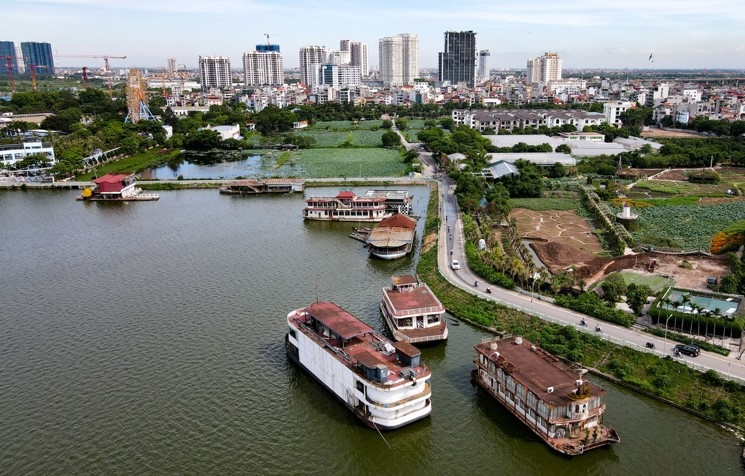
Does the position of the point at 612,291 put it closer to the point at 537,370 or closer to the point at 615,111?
the point at 537,370

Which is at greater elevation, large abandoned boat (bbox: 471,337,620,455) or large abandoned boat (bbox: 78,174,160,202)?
large abandoned boat (bbox: 78,174,160,202)

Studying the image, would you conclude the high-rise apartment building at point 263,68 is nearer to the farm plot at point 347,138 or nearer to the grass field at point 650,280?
the farm plot at point 347,138

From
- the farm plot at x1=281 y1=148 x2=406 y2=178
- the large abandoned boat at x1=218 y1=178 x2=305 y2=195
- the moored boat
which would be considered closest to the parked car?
the moored boat

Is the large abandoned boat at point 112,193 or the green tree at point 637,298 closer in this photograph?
the green tree at point 637,298

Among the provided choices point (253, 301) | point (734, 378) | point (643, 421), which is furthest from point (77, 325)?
point (734, 378)

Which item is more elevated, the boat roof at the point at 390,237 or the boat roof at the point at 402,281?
the boat roof at the point at 402,281

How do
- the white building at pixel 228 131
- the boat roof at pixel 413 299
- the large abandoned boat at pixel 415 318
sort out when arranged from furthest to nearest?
1. the white building at pixel 228 131
2. the boat roof at pixel 413 299
3. the large abandoned boat at pixel 415 318

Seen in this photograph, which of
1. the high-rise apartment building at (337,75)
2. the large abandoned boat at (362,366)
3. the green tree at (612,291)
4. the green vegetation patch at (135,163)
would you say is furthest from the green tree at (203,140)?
the high-rise apartment building at (337,75)

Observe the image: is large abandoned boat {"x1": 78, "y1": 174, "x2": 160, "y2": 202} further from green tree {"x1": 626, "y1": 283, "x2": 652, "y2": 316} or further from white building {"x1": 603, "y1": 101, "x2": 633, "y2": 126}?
white building {"x1": 603, "y1": 101, "x2": 633, "y2": 126}
